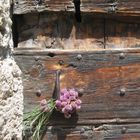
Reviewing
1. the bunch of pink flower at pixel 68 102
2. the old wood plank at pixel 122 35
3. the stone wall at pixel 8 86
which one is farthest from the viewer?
the old wood plank at pixel 122 35

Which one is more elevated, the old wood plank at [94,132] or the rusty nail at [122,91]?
the rusty nail at [122,91]

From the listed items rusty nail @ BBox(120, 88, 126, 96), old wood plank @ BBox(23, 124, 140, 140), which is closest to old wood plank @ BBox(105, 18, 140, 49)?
rusty nail @ BBox(120, 88, 126, 96)

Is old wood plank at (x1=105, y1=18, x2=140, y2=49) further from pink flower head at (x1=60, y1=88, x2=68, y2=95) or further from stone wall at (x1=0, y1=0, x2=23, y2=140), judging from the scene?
stone wall at (x1=0, y1=0, x2=23, y2=140)

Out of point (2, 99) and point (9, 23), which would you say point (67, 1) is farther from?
point (2, 99)

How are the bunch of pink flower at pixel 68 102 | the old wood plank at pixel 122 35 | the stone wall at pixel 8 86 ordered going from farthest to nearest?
the old wood plank at pixel 122 35 < the bunch of pink flower at pixel 68 102 < the stone wall at pixel 8 86

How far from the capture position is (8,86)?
3197mm

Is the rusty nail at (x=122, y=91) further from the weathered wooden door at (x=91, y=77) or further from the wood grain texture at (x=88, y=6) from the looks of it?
the wood grain texture at (x=88, y=6)

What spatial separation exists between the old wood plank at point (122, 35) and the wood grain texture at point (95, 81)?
5cm

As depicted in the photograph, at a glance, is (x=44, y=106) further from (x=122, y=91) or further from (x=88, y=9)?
(x=88, y=9)

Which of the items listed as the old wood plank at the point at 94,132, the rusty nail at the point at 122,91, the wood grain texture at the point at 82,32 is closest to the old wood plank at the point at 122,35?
the wood grain texture at the point at 82,32

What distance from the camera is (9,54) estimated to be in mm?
3266

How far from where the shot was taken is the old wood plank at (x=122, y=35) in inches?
138

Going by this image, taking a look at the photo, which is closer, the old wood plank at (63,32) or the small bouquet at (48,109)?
the small bouquet at (48,109)

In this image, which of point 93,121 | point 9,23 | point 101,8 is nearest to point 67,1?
point 101,8
